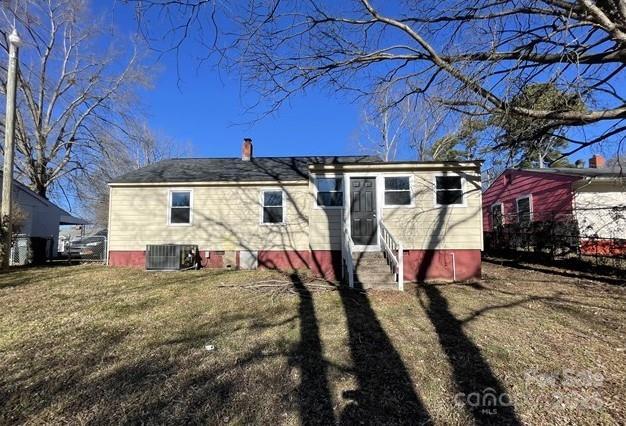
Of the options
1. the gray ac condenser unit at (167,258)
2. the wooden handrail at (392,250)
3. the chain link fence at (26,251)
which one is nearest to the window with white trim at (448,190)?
the wooden handrail at (392,250)

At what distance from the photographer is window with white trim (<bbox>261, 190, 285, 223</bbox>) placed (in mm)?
12523

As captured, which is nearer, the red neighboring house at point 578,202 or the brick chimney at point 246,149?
the red neighboring house at point 578,202

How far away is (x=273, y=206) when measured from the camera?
12.6m

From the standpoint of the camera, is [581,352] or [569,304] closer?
[581,352]

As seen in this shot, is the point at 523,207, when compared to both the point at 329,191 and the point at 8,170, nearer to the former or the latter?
the point at 329,191

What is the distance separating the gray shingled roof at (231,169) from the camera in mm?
12734

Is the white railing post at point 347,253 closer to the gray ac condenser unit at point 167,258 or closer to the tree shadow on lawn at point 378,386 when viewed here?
the tree shadow on lawn at point 378,386

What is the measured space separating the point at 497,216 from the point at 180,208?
14.9 meters

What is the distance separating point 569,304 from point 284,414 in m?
6.53

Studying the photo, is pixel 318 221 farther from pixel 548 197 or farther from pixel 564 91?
pixel 548 197

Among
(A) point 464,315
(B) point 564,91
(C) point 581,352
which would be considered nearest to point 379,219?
(A) point 464,315

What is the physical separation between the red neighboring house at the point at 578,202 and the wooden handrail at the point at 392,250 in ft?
20.0

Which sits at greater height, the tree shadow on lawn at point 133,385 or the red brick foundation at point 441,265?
the red brick foundation at point 441,265

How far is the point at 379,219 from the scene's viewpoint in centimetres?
1073
